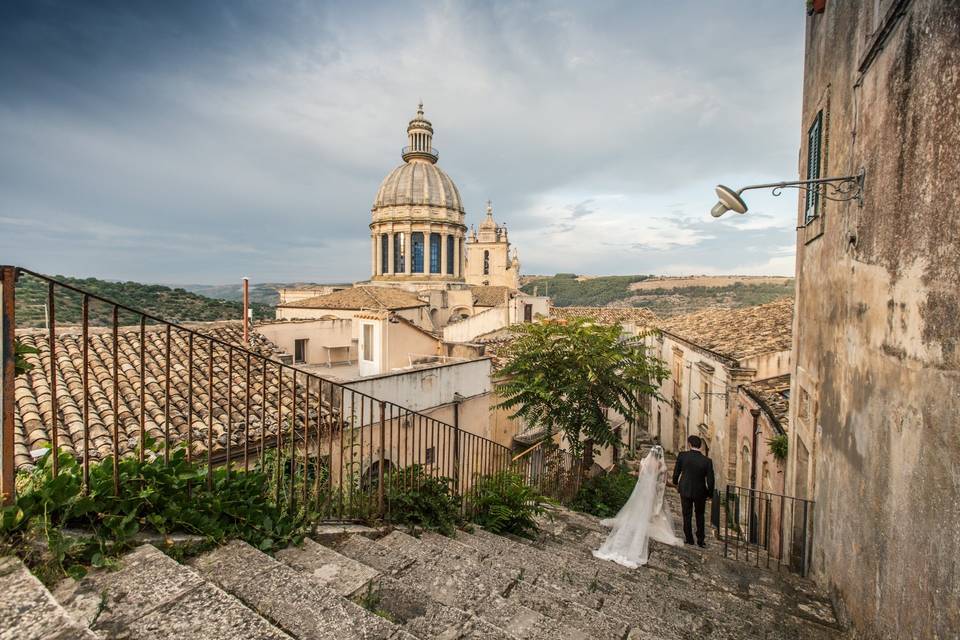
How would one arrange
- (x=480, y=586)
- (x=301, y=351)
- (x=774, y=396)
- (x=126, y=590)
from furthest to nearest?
(x=301, y=351) → (x=774, y=396) → (x=480, y=586) → (x=126, y=590)

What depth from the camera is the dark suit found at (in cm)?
725

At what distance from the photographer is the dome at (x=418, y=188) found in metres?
43.3

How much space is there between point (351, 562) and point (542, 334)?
8.26 m

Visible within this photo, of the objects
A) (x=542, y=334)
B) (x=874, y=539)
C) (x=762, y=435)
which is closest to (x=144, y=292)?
(x=542, y=334)

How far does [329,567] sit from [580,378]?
26.1ft

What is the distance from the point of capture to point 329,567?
3.30 m

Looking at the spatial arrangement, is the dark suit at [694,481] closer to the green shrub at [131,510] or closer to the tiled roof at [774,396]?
the tiled roof at [774,396]

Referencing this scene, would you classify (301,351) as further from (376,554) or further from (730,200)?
(730,200)

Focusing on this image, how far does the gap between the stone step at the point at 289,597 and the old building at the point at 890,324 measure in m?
3.16

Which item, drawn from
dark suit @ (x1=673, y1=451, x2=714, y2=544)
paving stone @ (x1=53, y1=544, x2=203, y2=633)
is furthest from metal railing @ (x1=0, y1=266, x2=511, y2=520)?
dark suit @ (x1=673, y1=451, x2=714, y2=544)

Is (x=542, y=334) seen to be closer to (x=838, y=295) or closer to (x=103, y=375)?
(x=838, y=295)

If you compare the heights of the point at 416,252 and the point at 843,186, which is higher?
the point at 416,252

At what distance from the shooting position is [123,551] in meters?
2.71

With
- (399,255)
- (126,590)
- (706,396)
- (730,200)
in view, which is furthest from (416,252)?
(126,590)
